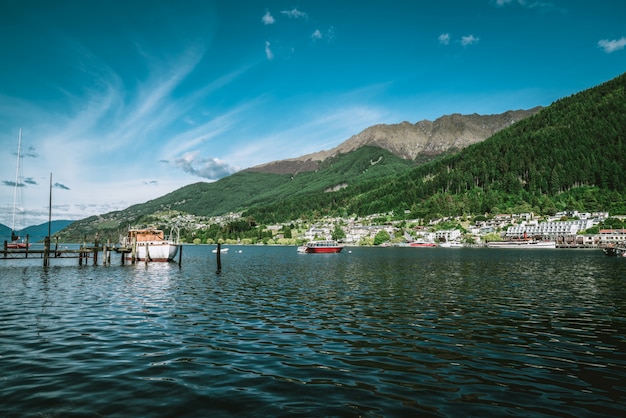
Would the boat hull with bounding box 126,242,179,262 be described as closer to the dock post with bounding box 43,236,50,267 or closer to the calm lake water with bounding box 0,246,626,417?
the dock post with bounding box 43,236,50,267

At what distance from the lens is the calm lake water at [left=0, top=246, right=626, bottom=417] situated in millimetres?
10984

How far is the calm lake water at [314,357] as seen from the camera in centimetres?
1098

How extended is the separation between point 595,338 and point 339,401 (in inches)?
592

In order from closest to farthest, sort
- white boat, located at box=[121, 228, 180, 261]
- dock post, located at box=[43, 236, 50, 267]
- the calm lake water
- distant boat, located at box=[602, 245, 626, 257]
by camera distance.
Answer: the calm lake water → dock post, located at box=[43, 236, 50, 267] → white boat, located at box=[121, 228, 180, 261] → distant boat, located at box=[602, 245, 626, 257]

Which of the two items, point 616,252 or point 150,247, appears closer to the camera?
point 150,247

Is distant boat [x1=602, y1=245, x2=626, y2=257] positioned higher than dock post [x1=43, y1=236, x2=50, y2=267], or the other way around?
dock post [x1=43, y1=236, x2=50, y2=267]

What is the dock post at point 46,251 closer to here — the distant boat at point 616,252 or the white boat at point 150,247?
the white boat at point 150,247

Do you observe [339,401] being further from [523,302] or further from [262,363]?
[523,302]

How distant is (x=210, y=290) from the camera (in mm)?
39312

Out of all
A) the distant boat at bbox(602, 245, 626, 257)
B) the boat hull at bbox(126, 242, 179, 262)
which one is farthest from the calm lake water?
the distant boat at bbox(602, 245, 626, 257)

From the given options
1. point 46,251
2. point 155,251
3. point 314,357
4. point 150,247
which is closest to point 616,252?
point 155,251

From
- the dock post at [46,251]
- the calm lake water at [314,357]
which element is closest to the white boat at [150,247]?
the dock post at [46,251]

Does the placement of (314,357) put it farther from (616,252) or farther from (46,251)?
(616,252)

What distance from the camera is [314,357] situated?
15844mm
